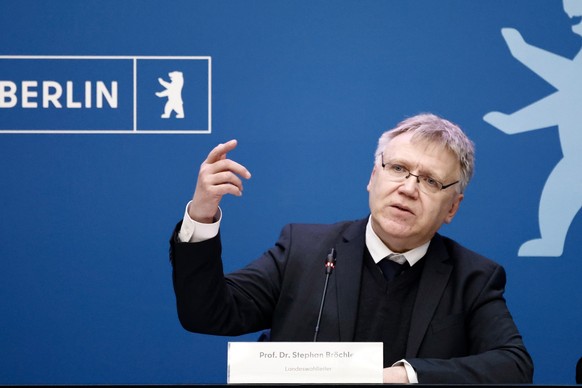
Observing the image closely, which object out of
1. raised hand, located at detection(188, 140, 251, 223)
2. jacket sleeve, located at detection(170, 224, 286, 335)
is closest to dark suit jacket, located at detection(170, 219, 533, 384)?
jacket sleeve, located at detection(170, 224, 286, 335)

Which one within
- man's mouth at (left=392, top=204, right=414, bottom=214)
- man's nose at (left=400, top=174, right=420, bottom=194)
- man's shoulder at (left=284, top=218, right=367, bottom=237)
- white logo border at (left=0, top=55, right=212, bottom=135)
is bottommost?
man's shoulder at (left=284, top=218, right=367, bottom=237)

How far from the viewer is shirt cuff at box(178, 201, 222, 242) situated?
213 centimetres

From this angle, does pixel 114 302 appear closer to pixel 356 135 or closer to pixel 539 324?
pixel 356 135

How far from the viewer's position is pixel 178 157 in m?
3.27

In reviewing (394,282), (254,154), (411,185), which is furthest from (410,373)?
(254,154)

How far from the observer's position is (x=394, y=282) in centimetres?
244

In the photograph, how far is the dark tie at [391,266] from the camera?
2.47 meters

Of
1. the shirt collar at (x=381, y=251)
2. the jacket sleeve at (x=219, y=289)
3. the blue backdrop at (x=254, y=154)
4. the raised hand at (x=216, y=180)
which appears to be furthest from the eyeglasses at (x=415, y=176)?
the blue backdrop at (x=254, y=154)

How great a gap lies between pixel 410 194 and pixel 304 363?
2.66 feet

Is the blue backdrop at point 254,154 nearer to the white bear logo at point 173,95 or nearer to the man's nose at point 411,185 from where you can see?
the white bear logo at point 173,95

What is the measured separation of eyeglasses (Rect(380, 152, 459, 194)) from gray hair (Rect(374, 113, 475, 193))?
0.08m

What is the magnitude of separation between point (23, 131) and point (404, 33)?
1.60 metres

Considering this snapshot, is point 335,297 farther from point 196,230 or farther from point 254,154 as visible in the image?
point 254,154

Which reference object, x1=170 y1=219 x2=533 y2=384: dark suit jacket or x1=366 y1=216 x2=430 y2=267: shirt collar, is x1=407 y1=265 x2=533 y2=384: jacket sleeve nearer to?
x1=170 y1=219 x2=533 y2=384: dark suit jacket
